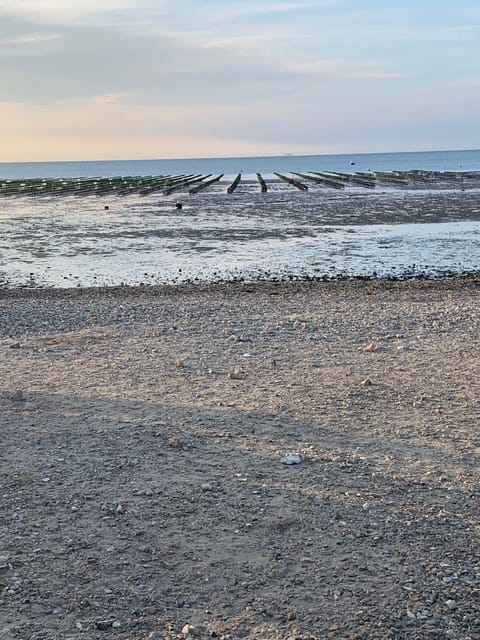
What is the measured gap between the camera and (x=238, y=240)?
25766mm

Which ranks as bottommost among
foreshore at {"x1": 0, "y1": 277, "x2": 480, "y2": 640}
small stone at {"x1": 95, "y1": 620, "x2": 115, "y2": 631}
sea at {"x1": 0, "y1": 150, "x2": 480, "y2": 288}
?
small stone at {"x1": 95, "y1": 620, "x2": 115, "y2": 631}

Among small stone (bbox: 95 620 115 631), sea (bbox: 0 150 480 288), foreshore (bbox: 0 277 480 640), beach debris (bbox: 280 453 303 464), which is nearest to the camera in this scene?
small stone (bbox: 95 620 115 631)

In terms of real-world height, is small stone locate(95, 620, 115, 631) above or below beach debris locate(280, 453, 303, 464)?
below

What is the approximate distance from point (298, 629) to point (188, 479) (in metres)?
1.96

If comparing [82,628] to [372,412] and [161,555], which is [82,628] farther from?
[372,412]

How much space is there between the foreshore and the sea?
878 cm

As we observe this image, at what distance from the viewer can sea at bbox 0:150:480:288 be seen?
19.1 metres

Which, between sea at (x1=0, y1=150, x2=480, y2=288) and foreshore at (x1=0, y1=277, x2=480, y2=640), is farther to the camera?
sea at (x1=0, y1=150, x2=480, y2=288)

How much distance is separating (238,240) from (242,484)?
68.2ft

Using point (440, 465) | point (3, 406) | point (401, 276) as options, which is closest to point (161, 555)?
point (440, 465)

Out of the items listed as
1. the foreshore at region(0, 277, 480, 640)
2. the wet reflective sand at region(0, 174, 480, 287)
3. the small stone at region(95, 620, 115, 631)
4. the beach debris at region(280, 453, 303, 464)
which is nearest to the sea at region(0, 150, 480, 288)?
the wet reflective sand at region(0, 174, 480, 287)

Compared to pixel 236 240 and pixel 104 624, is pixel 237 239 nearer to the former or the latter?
pixel 236 240

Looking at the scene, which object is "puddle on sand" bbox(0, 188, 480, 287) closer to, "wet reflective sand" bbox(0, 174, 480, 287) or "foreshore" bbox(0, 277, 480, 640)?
"wet reflective sand" bbox(0, 174, 480, 287)

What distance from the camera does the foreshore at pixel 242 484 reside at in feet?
12.9
